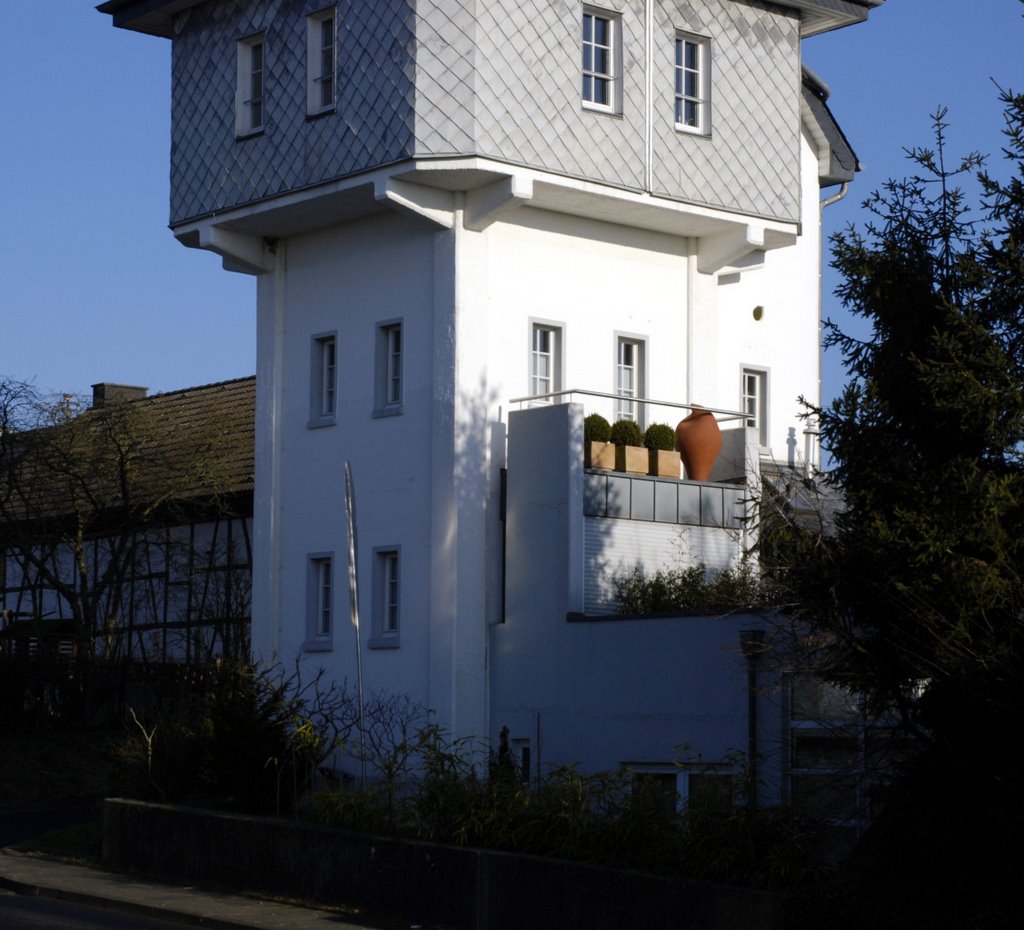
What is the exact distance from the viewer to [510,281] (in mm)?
24906

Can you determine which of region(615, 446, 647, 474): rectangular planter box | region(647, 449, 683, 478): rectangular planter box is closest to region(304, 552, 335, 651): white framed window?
region(615, 446, 647, 474): rectangular planter box

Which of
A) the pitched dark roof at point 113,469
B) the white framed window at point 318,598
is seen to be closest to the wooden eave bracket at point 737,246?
the white framed window at point 318,598

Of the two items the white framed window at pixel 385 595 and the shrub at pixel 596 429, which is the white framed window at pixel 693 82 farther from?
the white framed window at pixel 385 595

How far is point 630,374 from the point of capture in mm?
26328

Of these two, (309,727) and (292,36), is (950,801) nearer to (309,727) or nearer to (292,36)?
(309,727)

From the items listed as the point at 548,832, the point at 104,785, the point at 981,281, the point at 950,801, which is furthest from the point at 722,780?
the point at 104,785

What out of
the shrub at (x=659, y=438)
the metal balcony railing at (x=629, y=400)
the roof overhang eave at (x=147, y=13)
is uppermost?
the roof overhang eave at (x=147, y=13)

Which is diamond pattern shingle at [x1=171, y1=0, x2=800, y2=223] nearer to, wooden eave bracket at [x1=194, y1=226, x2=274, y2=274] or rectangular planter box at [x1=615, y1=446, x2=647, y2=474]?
wooden eave bracket at [x1=194, y1=226, x2=274, y2=274]

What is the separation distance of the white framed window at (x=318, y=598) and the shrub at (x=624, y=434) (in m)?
4.62

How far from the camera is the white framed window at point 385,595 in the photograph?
25.0m

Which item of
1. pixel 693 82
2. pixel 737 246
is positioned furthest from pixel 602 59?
pixel 737 246

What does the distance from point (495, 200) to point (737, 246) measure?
13.9ft

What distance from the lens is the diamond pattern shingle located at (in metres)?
23.4

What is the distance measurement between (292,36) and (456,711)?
9.66 meters
